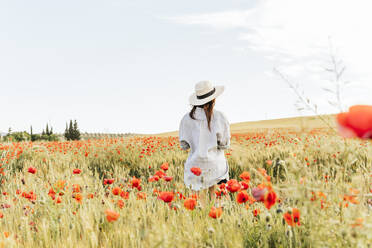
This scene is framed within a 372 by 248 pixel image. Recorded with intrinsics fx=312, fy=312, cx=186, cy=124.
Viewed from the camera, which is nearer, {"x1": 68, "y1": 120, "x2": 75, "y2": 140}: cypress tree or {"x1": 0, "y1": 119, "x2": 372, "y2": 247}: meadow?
{"x1": 0, "y1": 119, "x2": 372, "y2": 247}: meadow

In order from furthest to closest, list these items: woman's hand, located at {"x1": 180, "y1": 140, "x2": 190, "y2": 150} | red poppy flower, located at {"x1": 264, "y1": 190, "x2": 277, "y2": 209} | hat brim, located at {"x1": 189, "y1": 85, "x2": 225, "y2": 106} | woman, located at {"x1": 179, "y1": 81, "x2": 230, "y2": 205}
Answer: woman's hand, located at {"x1": 180, "y1": 140, "x2": 190, "y2": 150} → woman, located at {"x1": 179, "y1": 81, "x2": 230, "y2": 205} → hat brim, located at {"x1": 189, "y1": 85, "x2": 225, "y2": 106} → red poppy flower, located at {"x1": 264, "y1": 190, "x2": 277, "y2": 209}

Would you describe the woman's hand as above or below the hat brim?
below

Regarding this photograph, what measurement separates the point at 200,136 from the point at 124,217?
1645mm

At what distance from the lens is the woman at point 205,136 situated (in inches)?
159

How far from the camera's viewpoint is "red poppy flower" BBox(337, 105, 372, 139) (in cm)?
104

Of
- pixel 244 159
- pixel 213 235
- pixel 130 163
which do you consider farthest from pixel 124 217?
pixel 130 163

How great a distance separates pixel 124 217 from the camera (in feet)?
9.01

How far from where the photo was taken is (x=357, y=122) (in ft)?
3.46

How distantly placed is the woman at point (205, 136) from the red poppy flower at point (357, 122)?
291 centimetres

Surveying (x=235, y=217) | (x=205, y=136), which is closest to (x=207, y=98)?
(x=205, y=136)

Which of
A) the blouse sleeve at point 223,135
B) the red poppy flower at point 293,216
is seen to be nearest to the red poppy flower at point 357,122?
the red poppy flower at point 293,216

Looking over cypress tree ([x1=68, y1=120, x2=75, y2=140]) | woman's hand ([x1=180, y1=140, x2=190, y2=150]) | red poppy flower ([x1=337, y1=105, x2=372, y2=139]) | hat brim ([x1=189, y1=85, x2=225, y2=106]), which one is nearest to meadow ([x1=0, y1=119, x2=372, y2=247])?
red poppy flower ([x1=337, y1=105, x2=372, y2=139])

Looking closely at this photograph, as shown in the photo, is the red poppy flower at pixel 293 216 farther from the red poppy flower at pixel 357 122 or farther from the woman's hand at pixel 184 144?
the woman's hand at pixel 184 144

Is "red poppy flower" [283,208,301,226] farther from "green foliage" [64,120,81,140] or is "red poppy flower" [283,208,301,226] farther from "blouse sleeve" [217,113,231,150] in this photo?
"green foliage" [64,120,81,140]
